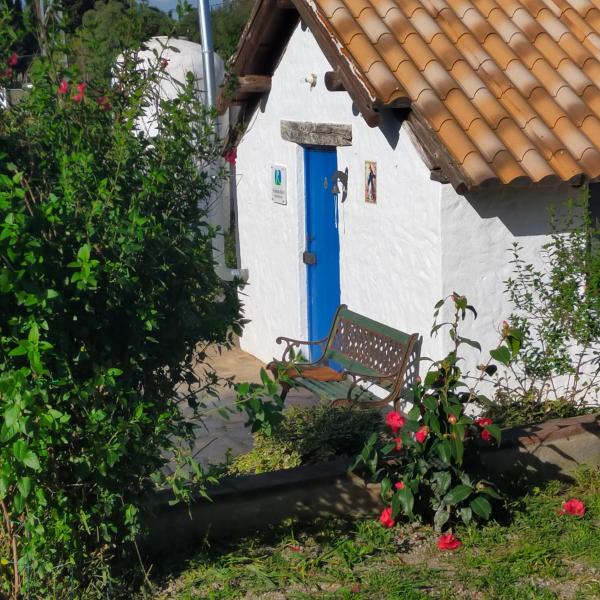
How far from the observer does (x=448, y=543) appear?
462cm

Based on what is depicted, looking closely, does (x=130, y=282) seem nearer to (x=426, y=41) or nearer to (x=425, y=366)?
(x=425, y=366)

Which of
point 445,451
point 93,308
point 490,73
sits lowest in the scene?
point 445,451

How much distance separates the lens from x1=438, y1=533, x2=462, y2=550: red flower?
15.2 feet

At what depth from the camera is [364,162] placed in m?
7.36

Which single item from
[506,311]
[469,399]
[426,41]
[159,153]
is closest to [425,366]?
[506,311]

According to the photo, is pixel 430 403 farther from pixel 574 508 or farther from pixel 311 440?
pixel 311 440

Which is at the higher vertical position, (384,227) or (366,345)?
(384,227)

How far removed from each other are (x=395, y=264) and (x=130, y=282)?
3.55 m

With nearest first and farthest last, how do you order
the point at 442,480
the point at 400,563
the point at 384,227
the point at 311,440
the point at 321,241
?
the point at 400,563, the point at 442,480, the point at 311,440, the point at 384,227, the point at 321,241

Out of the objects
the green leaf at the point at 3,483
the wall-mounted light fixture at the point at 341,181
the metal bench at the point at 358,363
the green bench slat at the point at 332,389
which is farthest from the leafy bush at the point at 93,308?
the wall-mounted light fixture at the point at 341,181

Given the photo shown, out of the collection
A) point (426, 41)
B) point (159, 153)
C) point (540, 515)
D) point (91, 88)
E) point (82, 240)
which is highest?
point (426, 41)

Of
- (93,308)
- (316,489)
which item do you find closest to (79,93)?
(93,308)

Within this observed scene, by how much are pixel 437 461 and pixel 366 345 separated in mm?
2529

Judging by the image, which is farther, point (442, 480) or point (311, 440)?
point (311, 440)
